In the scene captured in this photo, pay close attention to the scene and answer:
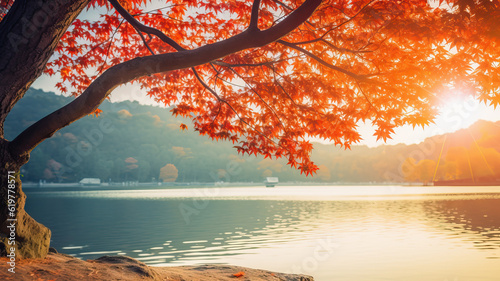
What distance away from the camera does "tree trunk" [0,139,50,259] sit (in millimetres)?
5754

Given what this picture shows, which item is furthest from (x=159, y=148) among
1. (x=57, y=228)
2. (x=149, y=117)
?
(x=57, y=228)

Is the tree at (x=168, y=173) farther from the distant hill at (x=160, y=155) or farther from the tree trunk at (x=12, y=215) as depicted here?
the tree trunk at (x=12, y=215)

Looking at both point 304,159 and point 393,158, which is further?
point 393,158

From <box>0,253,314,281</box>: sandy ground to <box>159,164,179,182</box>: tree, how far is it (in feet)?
542

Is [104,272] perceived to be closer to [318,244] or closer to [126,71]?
[126,71]

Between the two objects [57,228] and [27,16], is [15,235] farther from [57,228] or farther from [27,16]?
[57,228]

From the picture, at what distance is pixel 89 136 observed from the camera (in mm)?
145125

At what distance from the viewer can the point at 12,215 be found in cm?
585

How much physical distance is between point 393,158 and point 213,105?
178753mm

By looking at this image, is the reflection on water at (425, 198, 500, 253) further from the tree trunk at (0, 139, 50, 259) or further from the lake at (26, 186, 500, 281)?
the tree trunk at (0, 139, 50, 259)

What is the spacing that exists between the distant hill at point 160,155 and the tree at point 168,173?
3504mm

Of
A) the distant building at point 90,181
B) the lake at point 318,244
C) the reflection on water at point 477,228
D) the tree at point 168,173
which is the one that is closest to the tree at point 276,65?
the lake at point 318,244

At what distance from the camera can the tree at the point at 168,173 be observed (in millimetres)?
169875

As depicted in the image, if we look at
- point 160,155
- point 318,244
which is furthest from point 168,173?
point 318,244
